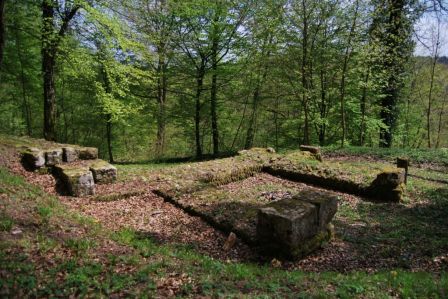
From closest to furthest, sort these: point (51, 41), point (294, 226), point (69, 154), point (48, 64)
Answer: point (294, 226) < point (69, 154) < point (51, 41) < point (48, 64)

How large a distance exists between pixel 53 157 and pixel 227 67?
11.4 metres

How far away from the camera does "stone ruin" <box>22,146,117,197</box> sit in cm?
844

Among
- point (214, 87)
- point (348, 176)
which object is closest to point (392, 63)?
point (214, 87)

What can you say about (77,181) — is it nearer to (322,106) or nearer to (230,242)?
(230,242)

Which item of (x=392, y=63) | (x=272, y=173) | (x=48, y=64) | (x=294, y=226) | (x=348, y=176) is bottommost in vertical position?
(x=294, y=226)

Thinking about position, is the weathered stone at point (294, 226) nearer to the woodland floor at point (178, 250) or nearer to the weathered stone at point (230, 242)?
the woodland floor at point (178, 250)

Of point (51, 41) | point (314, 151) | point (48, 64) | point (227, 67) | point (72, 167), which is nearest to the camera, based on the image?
point (72, 167)

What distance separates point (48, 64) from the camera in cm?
1283

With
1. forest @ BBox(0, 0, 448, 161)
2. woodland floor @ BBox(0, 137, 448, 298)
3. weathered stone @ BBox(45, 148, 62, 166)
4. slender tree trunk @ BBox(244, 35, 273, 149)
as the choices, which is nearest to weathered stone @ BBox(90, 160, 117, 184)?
woodland floor @ BBox(0, 137, 448, 298)

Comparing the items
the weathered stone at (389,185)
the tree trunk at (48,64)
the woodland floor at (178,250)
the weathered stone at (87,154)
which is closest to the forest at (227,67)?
the tree trunk at (48,64)

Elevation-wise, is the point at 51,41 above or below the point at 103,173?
above

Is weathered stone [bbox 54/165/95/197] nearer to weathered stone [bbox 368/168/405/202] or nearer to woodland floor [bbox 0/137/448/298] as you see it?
woodland floor [bbox 0/137/448/298]

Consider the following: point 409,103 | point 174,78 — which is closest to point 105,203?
point 174,78

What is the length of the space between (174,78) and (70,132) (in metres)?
10.3
